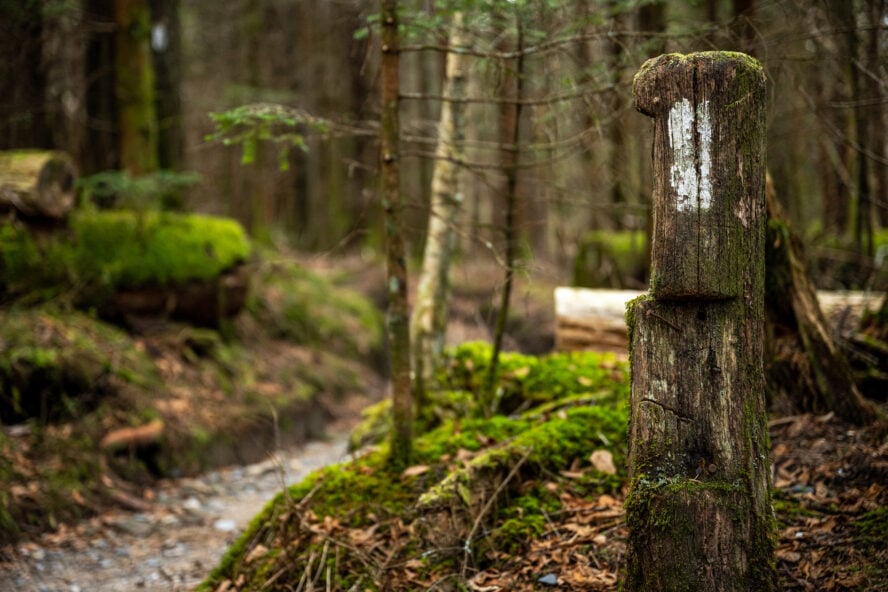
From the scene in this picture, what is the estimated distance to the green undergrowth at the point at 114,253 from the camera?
688cm

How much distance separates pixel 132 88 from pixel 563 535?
8.19 metres

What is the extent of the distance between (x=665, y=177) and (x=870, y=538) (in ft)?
6.92

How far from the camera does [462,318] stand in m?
12.8

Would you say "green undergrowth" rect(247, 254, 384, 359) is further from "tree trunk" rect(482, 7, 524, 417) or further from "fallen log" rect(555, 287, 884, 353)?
"tree trunk" rect(482, 7, 524, 417)

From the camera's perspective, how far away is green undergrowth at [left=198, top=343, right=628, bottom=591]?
143 inches

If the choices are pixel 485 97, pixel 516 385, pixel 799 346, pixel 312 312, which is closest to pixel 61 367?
pixel 516 385

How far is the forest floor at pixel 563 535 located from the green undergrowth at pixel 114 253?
2.56m

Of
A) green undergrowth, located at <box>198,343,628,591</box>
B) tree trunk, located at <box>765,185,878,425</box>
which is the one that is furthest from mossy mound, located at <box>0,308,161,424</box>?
tree trunk, located at <box>765,185,878,425</box>

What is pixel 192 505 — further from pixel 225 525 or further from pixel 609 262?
pixel 609 262

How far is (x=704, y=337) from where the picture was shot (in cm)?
266

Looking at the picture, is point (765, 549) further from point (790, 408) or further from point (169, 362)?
point (169, 362)

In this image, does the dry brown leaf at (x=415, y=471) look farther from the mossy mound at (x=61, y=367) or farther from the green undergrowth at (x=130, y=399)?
the mossy mound at (x=61, y=367)

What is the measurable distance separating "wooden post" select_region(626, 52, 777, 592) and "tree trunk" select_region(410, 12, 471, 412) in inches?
113

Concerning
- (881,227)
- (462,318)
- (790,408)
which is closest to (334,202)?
(462,318)
